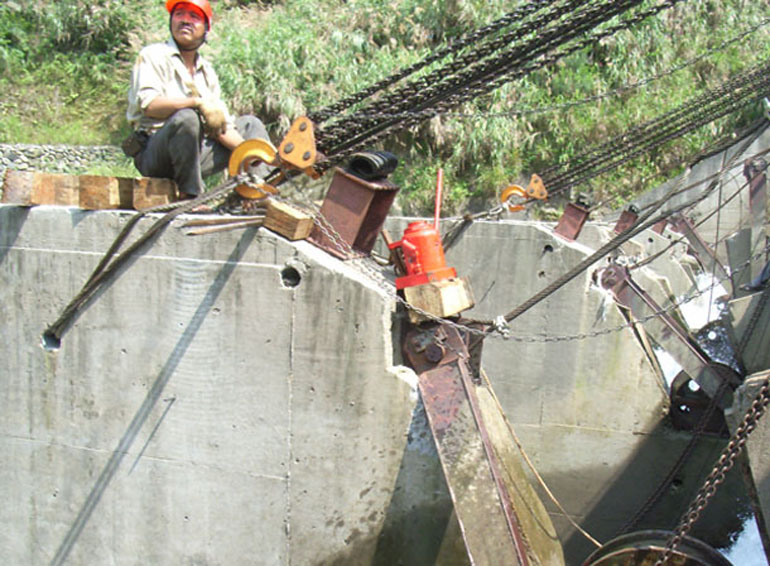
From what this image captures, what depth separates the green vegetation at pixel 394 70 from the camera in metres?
15.9

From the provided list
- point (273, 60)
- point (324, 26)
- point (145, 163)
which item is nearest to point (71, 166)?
point (273, 60)

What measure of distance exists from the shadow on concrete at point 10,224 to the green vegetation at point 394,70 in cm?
1094

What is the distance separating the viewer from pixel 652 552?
182 inches

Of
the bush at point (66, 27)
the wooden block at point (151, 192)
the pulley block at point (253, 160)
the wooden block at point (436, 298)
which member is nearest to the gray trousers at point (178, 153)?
the wooden block at point (151, 192)

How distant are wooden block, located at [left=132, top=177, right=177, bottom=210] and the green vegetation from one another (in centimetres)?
1065

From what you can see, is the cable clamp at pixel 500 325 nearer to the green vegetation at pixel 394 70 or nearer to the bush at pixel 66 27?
the green vegetation at pixel 394 70

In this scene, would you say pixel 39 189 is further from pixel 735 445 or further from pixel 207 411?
pixel 735 445

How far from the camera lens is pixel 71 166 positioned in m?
15.4

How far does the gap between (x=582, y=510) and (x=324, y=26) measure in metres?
14.3

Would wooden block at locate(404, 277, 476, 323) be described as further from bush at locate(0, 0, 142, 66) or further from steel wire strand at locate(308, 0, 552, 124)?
bush at locate(0, 0, 142, 66)

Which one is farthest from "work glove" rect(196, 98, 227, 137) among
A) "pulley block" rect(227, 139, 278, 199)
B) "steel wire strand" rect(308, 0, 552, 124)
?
"steel wire strand" rect(308, 0, 552, 124)

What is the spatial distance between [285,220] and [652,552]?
3157 millimetres

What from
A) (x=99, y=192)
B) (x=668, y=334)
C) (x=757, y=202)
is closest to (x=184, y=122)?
(x=99, y=192)

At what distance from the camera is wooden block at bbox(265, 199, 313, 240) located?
175 inches
